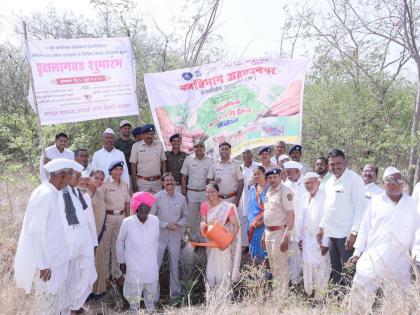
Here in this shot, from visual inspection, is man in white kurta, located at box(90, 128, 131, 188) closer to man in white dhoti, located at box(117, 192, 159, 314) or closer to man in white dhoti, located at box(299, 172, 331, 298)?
man in white dhoti, located at box(117, 192, 159, 314)

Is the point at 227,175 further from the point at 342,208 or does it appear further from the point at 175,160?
the point at 342,208

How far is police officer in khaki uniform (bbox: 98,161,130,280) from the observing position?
5992 mm

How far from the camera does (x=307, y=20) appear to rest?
1009cm

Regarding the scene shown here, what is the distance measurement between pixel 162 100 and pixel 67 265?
330 centimetres

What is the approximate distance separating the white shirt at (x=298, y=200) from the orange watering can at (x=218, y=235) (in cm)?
91

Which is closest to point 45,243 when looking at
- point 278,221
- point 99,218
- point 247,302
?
point 99,218

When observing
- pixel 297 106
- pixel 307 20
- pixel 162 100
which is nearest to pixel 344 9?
pixel 307 20

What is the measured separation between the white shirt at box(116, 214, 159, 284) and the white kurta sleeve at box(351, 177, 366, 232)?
2352 mm

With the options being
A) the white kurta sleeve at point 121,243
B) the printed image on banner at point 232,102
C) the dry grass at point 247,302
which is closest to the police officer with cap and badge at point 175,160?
the printed image on banner at point 232,102

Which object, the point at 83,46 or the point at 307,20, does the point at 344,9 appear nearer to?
the point at 307,20

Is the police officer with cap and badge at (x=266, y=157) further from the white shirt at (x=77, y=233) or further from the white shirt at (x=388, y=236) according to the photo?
the white shirt at (x=77, y=233)

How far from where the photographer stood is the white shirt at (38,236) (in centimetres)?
414

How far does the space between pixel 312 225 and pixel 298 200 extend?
51 cm


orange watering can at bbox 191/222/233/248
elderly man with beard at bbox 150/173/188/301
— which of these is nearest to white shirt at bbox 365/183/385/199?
orange watering can at bbox 191/222/233/248
